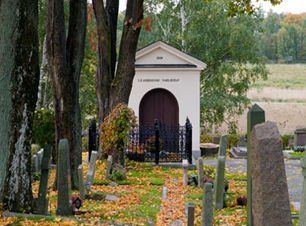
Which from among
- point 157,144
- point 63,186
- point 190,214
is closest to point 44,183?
point 63,186

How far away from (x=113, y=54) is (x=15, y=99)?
33.6ft

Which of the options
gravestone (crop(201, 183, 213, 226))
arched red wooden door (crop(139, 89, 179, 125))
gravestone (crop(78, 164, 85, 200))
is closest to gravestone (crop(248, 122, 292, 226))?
gravestone (crop(201, 183, 213, 226))

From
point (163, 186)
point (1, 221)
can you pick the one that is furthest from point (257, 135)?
point (163, 186)

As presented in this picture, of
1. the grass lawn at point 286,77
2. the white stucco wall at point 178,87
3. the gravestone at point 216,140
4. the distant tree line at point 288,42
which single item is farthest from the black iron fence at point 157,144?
the distant tree line at point 288,42

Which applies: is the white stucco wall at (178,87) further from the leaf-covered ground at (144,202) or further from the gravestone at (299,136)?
the leaf-covered ground at (144,202)

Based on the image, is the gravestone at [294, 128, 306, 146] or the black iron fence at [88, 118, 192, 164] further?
the gravestone at [294, 128, 306, 146]

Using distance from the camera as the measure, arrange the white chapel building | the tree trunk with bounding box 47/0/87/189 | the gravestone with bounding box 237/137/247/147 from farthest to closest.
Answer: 1. the gravestone with bounding box 237/137/247/147
2. the white chapel building
3. the tree trunk with bounding box 47/0/87/189

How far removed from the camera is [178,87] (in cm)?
2222

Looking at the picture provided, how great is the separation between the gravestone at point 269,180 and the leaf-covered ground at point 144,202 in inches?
121

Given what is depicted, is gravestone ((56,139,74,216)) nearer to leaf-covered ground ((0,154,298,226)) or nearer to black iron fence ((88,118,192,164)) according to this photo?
leaf-covered ground ((0,154,298,226))

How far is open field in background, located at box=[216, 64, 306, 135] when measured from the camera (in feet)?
124

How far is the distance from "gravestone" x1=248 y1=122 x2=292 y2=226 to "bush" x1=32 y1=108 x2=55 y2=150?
13.6 meters

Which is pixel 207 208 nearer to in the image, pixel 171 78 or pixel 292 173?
pixel 292 173

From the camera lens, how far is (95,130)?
18.7m
